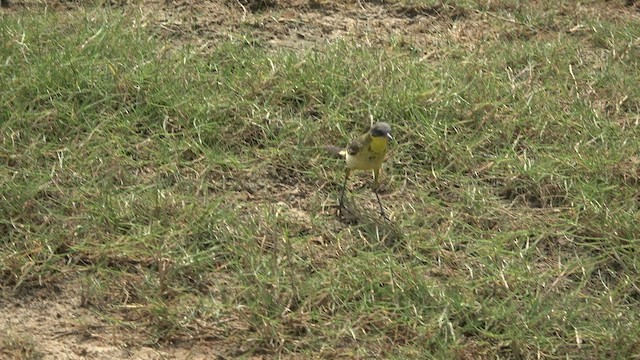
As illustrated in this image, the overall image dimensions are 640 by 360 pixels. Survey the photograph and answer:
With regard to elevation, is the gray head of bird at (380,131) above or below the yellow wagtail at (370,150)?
above

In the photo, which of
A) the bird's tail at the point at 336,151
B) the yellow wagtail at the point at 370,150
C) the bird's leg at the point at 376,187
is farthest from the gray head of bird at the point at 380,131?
the bird's tail at the point at 336,151

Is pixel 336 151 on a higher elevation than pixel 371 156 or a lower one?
lower

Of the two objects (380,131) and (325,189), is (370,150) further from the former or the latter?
(325,189)

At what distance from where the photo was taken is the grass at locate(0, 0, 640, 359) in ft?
17.5

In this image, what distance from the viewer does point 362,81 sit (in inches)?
278

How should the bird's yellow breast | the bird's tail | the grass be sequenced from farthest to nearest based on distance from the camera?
the bird's tail
the bird's yellow breast
the grass

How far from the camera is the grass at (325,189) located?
5.33m

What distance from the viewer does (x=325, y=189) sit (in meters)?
6.37

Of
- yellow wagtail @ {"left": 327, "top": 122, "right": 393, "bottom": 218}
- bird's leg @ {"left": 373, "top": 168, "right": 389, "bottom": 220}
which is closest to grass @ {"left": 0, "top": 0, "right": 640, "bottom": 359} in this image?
bird's leg @ {"left": 373, "top": 168, "right": 389, "bottom": 220}

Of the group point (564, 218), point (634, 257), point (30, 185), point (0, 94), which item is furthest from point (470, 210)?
point (0, 94)

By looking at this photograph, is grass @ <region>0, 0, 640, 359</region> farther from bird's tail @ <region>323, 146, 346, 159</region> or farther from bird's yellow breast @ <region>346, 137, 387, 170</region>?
bird's yellow breast @ <region>346, 137, 387, 170</region>

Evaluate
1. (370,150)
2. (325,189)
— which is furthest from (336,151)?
(370,150)

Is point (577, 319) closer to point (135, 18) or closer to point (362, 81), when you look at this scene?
point (362, 81)

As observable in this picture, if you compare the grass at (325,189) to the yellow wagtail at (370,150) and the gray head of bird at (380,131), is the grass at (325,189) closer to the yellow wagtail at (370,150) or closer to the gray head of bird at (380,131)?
the yellow wagtail at (370,150)
